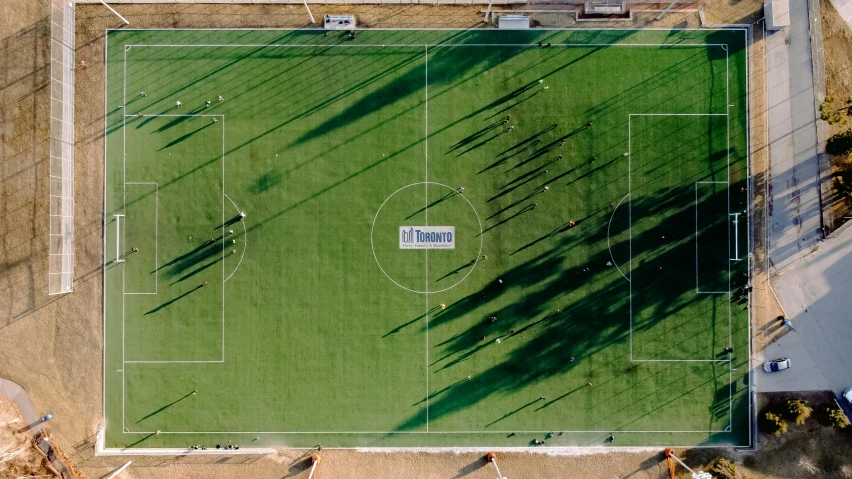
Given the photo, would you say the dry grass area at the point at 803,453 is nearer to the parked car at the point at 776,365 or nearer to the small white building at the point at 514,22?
the parked car at the point at 776,365

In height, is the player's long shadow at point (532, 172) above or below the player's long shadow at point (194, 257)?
above

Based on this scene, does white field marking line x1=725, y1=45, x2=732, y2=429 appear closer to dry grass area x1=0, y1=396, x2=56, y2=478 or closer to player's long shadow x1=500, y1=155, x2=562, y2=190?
player's long shadow x1=500, y1=155, x2=562, y2=190

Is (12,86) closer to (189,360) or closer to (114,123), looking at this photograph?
(114,123)

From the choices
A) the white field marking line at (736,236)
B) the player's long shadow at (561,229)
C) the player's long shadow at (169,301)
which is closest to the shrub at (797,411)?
the white field marking line at (736,236)

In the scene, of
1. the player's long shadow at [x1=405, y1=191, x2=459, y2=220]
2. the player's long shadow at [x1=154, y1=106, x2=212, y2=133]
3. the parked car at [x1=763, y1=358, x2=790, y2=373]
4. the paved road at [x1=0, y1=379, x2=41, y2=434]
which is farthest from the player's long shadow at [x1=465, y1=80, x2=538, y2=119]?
the paved road at [x1=0, y1=379, x2=41, y2=434]

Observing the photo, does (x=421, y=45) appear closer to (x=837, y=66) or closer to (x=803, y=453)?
(x=837, y=66)
